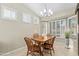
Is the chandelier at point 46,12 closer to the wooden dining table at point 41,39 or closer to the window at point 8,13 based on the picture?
the wooden dining table at point 41,39

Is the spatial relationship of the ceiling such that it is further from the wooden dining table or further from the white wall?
the wooden dining table

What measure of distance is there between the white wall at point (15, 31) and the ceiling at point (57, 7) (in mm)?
109

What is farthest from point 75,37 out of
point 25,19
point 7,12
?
point 7,12

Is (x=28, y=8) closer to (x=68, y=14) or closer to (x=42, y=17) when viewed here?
(x=42, y=17)

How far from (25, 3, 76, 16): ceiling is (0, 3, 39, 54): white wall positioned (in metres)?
0.11

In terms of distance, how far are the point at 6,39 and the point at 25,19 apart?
23.4 inches

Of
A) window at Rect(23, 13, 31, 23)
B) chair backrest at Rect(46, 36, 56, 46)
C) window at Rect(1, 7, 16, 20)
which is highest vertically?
window at Rect(1, 7, 16, 20)

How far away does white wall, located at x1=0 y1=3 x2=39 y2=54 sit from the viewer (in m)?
2.68

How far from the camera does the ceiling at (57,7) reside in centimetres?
270

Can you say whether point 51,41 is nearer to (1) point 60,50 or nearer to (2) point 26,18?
(1) point 60,50

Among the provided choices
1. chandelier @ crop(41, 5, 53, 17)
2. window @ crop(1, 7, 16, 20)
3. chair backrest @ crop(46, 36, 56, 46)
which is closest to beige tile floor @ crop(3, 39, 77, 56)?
chair backrest @ crop(46, 36, 56, 46)

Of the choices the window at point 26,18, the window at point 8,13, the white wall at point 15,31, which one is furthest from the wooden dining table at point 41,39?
the window at point 8,13

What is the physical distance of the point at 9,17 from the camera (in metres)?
2.70

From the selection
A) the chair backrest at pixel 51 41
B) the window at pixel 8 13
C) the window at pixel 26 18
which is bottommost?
the chair backrest at pixel 51 41
